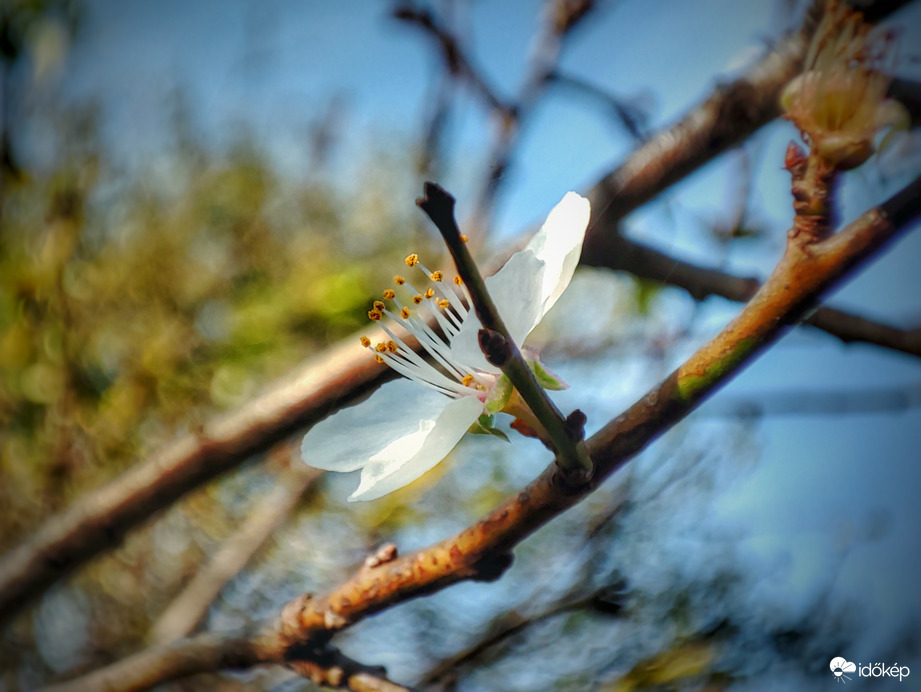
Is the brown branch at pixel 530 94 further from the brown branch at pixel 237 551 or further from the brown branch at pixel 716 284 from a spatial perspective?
the brown branch at pixel 237 551

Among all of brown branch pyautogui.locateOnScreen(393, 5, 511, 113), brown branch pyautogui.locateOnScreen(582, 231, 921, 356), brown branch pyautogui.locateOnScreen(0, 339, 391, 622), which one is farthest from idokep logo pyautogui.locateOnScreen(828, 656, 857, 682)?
brown branch pyautogui.locateOnScreen(393, 5, 511, 113)

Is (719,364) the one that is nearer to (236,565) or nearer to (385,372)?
(385,372)

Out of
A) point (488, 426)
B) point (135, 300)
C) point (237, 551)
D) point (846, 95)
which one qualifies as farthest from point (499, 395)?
point (135, 300)

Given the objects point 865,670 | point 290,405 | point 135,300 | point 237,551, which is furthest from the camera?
point 135,300

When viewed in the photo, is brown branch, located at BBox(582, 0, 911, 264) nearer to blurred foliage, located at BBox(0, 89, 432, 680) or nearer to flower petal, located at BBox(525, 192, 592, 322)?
flower petal, located at BBox(525, 192, 592, 322)

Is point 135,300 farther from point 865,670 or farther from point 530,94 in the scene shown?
point 865,670

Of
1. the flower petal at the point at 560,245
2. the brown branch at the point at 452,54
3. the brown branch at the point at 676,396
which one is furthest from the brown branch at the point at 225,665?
the brown branch at the point at 452,54

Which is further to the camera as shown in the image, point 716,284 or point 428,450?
point 716,284
